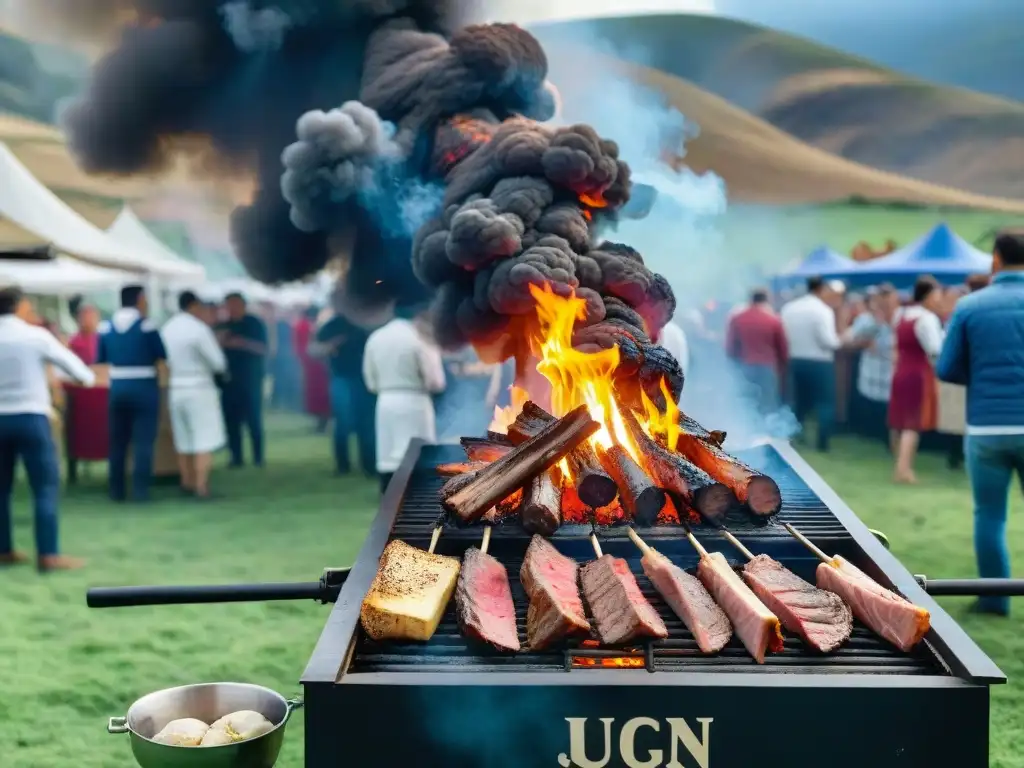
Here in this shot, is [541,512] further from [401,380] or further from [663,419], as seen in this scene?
[401,380]

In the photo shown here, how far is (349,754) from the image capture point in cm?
220

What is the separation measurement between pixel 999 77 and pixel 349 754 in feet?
87.5

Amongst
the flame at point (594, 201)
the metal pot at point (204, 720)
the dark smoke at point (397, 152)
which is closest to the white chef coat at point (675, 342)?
the dark smoke at point (397, 152)

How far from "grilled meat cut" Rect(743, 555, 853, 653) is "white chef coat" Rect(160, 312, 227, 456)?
802cm

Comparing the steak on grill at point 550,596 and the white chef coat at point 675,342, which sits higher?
the white chef coat at point 675,342

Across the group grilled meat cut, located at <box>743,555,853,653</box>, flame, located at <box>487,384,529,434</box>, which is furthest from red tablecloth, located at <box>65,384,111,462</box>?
grilled meat cut, located at <box>743,555,853,653</box>

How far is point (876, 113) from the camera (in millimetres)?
21328

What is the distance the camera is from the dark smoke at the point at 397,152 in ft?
14.6

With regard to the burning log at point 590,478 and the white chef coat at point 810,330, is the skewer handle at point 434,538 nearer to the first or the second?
the burning log at point 590,478

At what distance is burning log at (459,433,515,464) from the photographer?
4031 mm

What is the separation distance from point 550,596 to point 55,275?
11.8 meters

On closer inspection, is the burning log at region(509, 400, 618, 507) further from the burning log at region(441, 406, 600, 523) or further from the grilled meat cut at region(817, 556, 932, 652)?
the grilled meat cut at region(817, 556, 932, 652)

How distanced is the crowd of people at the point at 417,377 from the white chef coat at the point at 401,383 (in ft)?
0.05

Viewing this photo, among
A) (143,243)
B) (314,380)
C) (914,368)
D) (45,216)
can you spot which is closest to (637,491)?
(914,368)
